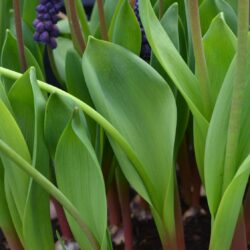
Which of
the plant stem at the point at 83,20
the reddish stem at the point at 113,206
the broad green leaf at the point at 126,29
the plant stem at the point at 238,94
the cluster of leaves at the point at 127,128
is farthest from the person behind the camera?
the reddish stem at the point at 113,206

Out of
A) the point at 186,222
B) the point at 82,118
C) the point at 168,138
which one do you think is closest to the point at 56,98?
the point at 82,118

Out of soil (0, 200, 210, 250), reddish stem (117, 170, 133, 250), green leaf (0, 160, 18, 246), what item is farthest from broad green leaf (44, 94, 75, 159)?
soil (0, 200, 210, 250)

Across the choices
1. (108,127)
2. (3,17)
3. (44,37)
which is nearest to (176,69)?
(108,127)

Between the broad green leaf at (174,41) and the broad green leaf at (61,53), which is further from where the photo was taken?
the broad green leaf at (61,53)

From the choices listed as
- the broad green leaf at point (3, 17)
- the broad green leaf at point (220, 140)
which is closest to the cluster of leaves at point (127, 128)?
the broad green leaf at point (220, 140)

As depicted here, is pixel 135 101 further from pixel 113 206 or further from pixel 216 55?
pixel 113 206

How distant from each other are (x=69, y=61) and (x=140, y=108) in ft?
0.45

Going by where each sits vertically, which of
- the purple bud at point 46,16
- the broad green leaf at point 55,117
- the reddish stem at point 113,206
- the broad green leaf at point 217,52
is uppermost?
the purple bud at point 46,16

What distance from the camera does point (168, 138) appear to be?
0.66 meters

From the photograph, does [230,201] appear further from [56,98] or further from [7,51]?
A: [7,51]

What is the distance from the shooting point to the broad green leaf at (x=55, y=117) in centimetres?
63

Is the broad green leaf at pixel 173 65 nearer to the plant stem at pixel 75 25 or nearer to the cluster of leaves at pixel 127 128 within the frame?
the cluster of leaves at pixel 127 128

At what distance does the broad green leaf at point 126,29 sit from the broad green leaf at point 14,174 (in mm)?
198

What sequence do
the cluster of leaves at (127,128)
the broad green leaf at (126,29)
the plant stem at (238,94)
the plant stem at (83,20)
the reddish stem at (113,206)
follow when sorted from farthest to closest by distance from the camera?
1. the reddish stem at (113,206)
2. the plant stem at (83,20)
3. the broad green leaf at (126,29)
4. the cluster of leaves at (127,128)
5. the plant stem at (238,94)
